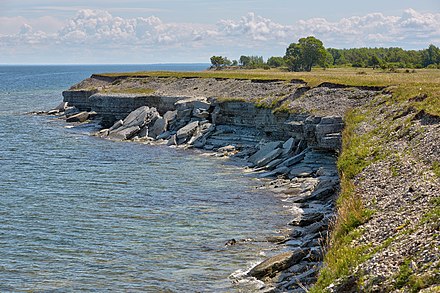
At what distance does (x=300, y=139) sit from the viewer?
51969 mm

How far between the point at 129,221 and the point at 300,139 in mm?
22212

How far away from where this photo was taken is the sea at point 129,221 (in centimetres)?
2478

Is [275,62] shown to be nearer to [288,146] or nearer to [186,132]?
[186,132]

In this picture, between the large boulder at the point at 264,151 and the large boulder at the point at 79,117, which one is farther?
the large boulder at the point at 79,117

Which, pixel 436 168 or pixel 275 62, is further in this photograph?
pixel 275 62

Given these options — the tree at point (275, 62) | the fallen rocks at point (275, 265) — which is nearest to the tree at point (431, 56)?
the tree at point (275, 62)

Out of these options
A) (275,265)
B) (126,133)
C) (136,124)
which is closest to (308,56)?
(136,124)

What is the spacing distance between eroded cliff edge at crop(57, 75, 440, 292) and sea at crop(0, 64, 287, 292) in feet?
7.53

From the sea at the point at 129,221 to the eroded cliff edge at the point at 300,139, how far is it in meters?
2.29

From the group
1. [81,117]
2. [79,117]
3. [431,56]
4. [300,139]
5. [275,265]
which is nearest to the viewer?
[275,265]

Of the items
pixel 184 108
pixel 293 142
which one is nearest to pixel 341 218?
pixel 293 142

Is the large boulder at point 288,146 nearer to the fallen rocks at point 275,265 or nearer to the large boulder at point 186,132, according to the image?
the large boulder at point 186,132

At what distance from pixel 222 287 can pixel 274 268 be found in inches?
82.3

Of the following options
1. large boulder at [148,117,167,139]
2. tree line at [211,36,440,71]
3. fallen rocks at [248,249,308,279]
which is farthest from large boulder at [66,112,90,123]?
fallen rocks at [248,249,308,279]
